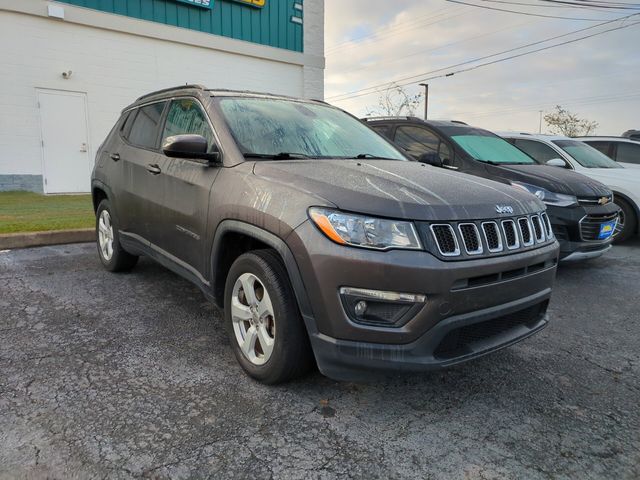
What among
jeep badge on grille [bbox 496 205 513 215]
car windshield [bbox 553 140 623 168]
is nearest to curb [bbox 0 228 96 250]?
jeep badge on grille [bbox 496 205 513 215]

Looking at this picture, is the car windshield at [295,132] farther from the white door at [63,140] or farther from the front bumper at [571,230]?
the white door at [63,140]

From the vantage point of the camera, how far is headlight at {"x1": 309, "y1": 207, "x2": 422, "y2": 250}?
7.20 feet

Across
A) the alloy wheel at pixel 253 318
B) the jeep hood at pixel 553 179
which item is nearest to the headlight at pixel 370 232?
the alloy wheel at pixel 253 318

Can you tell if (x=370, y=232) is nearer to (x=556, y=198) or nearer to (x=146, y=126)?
(x=146, y=126)

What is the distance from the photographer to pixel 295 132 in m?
3.37

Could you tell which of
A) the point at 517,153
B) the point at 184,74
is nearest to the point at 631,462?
the point at 517,153

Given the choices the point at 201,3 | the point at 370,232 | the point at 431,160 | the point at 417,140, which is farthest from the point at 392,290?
the point at 201,3

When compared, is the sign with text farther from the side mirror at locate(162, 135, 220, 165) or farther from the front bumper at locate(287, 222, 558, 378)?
the front bumper at locate(287, 222, 558, 378)

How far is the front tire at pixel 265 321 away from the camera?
2.45 metres

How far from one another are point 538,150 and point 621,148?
2.88 m

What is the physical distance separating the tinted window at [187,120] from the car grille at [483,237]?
5.65 feet

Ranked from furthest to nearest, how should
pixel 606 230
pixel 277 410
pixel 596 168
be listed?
pixel 596 168
pixel 606 230
pixel 277 410

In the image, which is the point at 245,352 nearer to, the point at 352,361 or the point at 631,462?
the point at 352,361

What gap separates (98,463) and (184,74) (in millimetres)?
12569
